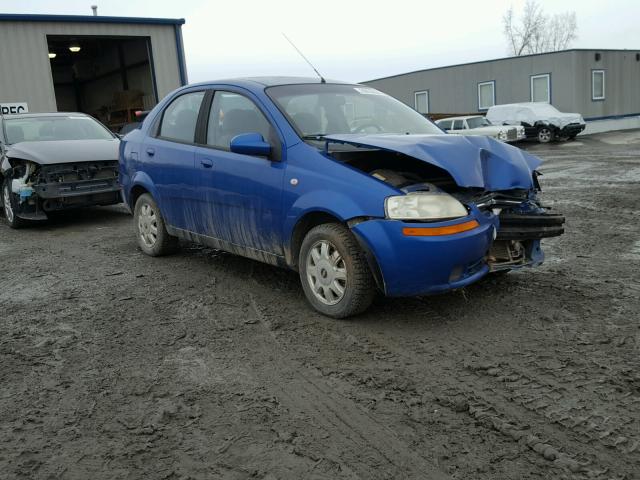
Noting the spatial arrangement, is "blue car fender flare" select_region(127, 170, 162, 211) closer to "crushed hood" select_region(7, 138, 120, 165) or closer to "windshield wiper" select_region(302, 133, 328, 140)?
"windshield wiper" select_region(302, 133, 328, 140)

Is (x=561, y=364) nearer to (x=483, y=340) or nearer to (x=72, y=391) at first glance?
(x=483, y=340)

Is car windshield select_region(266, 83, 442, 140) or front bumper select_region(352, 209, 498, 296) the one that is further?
car windshield select_region(266, 83, 442, 140)

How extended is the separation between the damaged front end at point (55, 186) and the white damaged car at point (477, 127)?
15072 millimetres

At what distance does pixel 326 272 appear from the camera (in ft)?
14.3

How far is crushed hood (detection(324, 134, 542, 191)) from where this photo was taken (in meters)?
4.00

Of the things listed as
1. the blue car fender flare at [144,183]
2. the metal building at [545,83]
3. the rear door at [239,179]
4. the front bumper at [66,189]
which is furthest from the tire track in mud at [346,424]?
the metal building at [545,83]

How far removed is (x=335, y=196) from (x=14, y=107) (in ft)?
51.6

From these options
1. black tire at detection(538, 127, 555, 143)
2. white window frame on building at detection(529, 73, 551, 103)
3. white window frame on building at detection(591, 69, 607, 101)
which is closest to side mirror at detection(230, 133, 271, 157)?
black tire at detection(538, 127, 555, 143)

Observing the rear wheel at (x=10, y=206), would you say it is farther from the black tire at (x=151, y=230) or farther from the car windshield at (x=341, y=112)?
the car windshield at (x=341, y=112)

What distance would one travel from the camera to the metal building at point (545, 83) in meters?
28.0


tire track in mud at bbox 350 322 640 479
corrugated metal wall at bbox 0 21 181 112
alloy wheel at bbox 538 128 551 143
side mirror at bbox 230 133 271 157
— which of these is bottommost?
tire track in mud at bbox 350 322 640 479

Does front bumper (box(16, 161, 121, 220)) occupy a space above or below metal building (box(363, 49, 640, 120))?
below

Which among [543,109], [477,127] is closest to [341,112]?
[477,127]

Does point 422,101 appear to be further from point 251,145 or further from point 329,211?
point 329,211
